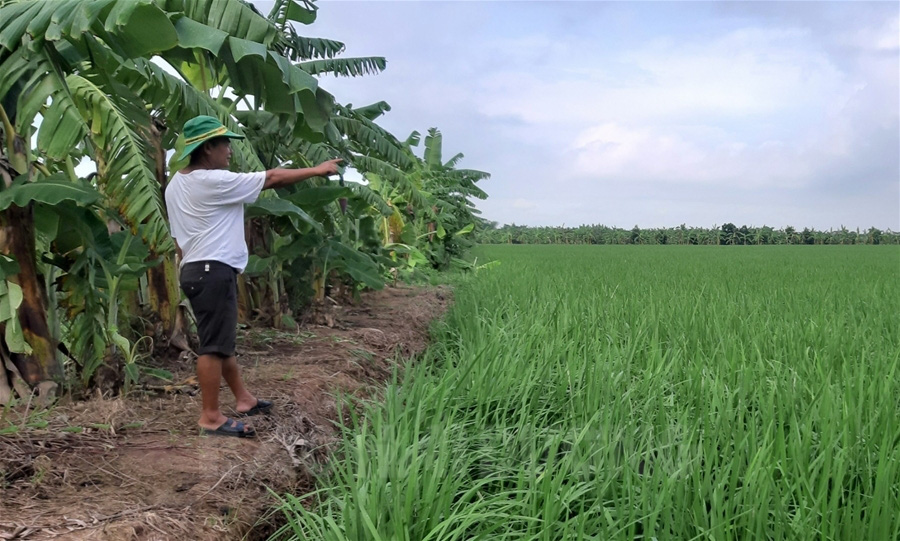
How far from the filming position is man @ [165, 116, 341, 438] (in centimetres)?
242

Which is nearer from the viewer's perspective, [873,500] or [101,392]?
[873,500]

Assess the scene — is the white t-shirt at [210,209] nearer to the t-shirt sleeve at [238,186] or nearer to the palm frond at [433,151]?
the t-shirt sleeve at [238,186]

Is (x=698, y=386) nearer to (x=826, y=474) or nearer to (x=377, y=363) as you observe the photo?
(x=826, y=474)

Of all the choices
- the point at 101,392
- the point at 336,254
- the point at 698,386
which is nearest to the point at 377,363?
the point at 336,254

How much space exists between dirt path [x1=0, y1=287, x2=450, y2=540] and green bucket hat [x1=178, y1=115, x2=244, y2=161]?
39.1 inches

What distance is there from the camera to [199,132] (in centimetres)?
244

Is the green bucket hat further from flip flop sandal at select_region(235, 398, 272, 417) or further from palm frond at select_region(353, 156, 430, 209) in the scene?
palm frond at select_region(353, 156, 430, 209)

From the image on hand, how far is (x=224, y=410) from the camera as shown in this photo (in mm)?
2703

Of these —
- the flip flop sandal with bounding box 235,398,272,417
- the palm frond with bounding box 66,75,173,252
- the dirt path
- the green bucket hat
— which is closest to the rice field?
the dirt path

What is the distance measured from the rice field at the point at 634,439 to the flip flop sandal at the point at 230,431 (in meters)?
0.38

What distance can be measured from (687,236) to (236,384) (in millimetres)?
45294

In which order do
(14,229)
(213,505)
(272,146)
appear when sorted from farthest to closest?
(272,146), (14,229), (213,505)

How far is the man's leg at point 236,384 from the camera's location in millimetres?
2557

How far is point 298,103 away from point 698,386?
77.3 inches
